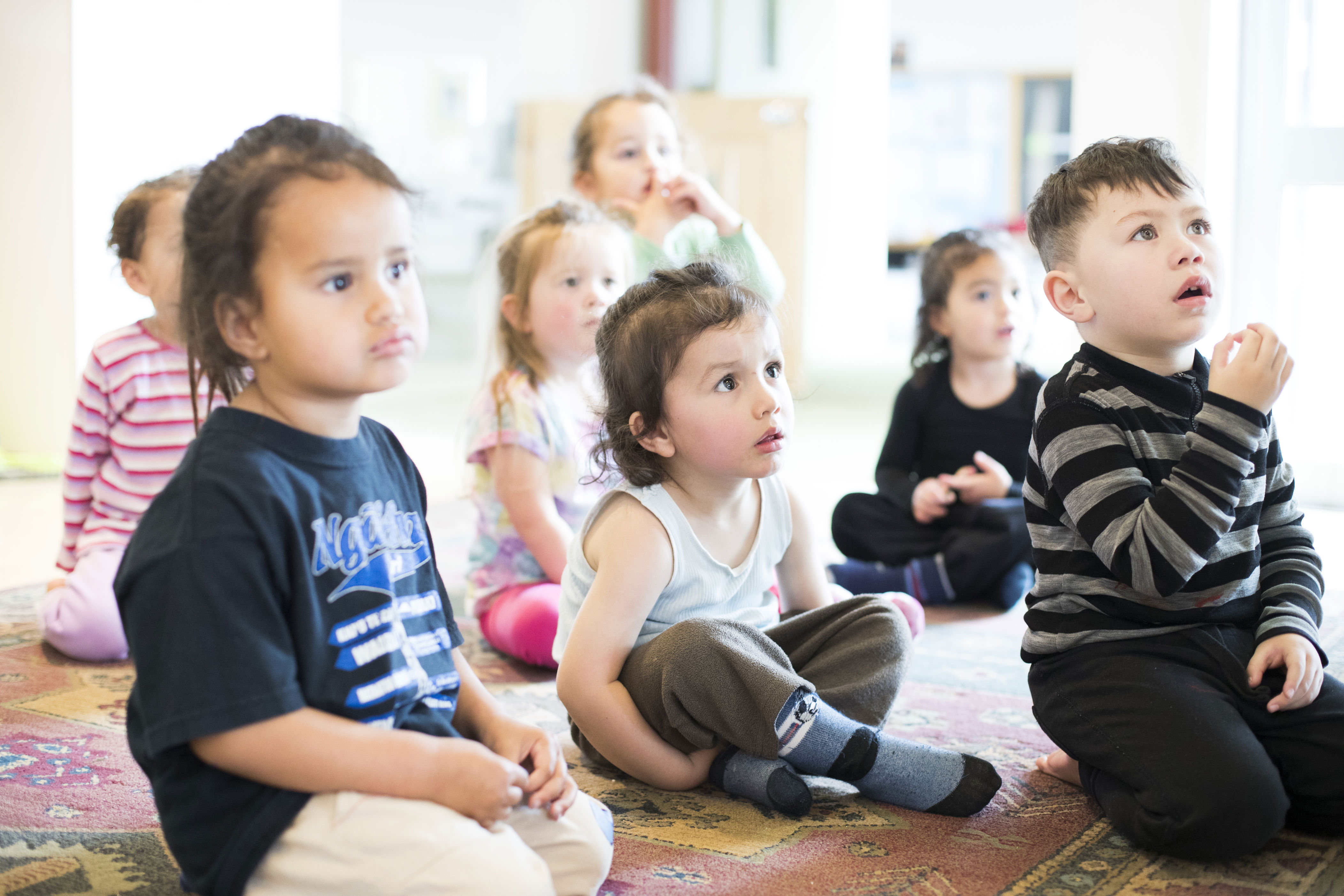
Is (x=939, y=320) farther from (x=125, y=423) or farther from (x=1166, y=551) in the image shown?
(x=125, y=423)

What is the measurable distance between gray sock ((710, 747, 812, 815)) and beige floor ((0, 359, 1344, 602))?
17.7 inches

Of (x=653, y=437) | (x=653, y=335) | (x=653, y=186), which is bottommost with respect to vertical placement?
(x=653, y=437)

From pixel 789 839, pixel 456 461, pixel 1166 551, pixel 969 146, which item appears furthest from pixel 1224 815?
pixel 969 146

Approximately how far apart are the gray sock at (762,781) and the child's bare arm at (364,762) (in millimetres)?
323

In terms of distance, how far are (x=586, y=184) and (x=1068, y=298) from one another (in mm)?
1237

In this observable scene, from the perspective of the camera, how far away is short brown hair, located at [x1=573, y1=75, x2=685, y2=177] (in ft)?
7.16

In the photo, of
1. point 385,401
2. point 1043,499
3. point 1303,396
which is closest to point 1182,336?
point 1043,499

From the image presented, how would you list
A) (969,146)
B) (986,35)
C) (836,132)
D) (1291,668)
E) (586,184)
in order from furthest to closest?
1. (969,146)
2. (986,35)
3. (836,132)
4. (586,184)
5. (1291,668)

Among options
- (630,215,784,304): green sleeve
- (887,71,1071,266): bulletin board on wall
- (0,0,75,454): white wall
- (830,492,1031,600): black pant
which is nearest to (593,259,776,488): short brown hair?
(630,215,784,304): green sleeve

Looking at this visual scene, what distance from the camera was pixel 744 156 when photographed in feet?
14.5

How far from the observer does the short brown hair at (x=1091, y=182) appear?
1.12 meters

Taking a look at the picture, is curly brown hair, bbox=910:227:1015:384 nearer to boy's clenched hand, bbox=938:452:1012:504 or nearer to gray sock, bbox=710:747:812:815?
boy's clenched hand, bbox=938:452:1012:504

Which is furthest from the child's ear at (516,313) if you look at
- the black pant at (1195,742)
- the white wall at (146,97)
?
the white wall at (146,97)

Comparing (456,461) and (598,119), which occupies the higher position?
(598,119)
